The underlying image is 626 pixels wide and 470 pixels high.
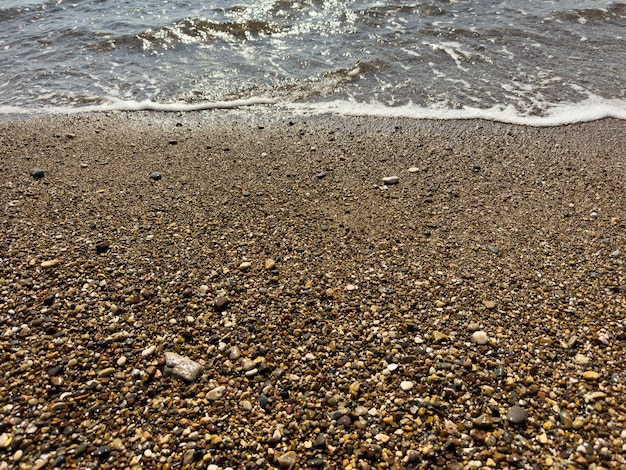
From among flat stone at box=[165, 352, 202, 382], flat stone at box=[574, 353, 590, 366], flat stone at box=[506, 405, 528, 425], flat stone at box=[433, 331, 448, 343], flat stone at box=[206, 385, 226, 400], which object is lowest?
flat stone at box=[506, 405, 528, 425]

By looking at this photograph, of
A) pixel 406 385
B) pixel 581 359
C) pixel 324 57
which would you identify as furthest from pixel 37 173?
pixel 581 359

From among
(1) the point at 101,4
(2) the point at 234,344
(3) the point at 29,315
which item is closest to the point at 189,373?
(2) the point at 234,344

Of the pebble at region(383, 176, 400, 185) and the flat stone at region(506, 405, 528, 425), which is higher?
the pebble at region(383, 176, 400, 185)

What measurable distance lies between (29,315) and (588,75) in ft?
34.4

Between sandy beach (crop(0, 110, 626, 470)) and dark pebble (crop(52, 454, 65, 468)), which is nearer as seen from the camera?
dark pebble (crop(52, 454, 65, 468))

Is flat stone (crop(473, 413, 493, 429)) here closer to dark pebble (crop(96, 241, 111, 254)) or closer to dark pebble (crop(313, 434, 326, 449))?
dark pebble (crop(313, 434, 326, 449))

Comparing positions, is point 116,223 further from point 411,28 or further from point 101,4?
point 101,4

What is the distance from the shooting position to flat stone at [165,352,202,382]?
3318 mm

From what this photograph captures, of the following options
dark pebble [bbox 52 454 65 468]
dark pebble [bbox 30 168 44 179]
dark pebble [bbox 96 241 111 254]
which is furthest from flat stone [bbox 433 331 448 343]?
dark pebble [bbox 30 168 44 179]

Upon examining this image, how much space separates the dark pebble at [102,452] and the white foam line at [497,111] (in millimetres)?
6461

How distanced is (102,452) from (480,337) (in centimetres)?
305

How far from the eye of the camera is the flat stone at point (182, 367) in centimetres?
332

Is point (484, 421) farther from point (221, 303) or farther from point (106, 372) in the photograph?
point (106, 372)

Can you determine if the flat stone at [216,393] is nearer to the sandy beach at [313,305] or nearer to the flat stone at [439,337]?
the sandy beach at [313,305]
